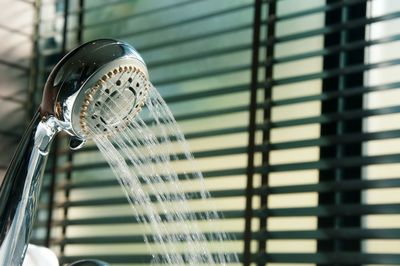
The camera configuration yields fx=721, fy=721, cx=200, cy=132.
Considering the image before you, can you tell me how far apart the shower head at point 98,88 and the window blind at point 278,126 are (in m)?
1.00

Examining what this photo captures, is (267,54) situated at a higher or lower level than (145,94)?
higher

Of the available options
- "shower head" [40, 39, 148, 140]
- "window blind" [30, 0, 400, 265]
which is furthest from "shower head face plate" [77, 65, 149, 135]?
"window blind" [30, 0, 400, 265]

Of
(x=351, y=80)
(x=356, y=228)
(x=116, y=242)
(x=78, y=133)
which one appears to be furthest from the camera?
(x=116, y=242)

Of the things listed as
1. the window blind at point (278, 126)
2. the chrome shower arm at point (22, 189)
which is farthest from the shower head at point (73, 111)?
the window blind at point (278, 126)

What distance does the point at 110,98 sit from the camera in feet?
1.36

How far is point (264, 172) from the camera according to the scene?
1560 mm

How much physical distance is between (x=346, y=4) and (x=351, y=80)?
16 centimetres

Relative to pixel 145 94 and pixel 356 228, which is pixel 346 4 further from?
pixel 145 94

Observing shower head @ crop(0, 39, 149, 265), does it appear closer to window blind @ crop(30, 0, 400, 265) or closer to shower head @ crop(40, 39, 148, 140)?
shower head @ crop(40, 39, 148, 140)

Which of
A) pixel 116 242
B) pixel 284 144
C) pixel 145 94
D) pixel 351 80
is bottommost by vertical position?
pixel 116 242

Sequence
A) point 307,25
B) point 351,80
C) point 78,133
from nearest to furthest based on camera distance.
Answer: point 78,133 → point 351,80 → point 307,25

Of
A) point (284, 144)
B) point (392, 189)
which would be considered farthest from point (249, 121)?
point (392, 189)

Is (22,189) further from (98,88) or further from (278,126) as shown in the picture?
(278,126)

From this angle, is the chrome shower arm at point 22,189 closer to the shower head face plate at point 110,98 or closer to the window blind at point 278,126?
the shower head face plate at point 110,98
